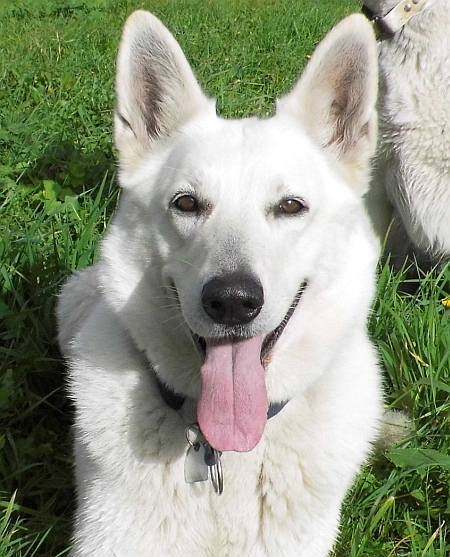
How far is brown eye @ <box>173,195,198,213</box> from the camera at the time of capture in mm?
2152

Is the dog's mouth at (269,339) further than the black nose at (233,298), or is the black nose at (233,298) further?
the dog's mouth at (269,339)

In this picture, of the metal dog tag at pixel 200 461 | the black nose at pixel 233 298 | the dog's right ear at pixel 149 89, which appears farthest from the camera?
the dog's right ear at pixel 149 89

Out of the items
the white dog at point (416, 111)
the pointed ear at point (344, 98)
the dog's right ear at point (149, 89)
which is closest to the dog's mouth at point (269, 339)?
the pointed ear at point (344, 98)

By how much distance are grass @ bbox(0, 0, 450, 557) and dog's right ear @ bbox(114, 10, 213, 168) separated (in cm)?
116

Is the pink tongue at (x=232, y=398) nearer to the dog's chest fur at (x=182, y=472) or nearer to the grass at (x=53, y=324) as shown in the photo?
the dog's chest fur at (x=182, y=472)

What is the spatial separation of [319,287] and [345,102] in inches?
24.6

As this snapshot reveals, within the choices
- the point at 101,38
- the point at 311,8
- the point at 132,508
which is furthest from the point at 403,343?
the point at 311,8

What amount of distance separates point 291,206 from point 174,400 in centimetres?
70

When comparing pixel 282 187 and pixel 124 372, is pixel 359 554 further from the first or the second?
pixel 282 187

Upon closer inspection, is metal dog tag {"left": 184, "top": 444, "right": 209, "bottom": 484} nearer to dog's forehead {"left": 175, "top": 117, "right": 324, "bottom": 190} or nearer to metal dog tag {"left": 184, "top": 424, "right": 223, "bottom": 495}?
metal dog tag {"left": 184, "top": 424, "right": 223, "bottom": 495}

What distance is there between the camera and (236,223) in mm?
2062

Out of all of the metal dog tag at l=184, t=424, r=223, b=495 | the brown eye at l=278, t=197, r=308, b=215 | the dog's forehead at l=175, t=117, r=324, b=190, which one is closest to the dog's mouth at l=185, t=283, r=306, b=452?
the metal dog tag at l=184, t=424, r=223, b=495

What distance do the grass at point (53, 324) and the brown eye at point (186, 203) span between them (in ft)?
3.74

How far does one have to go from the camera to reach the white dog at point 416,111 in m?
3.21
